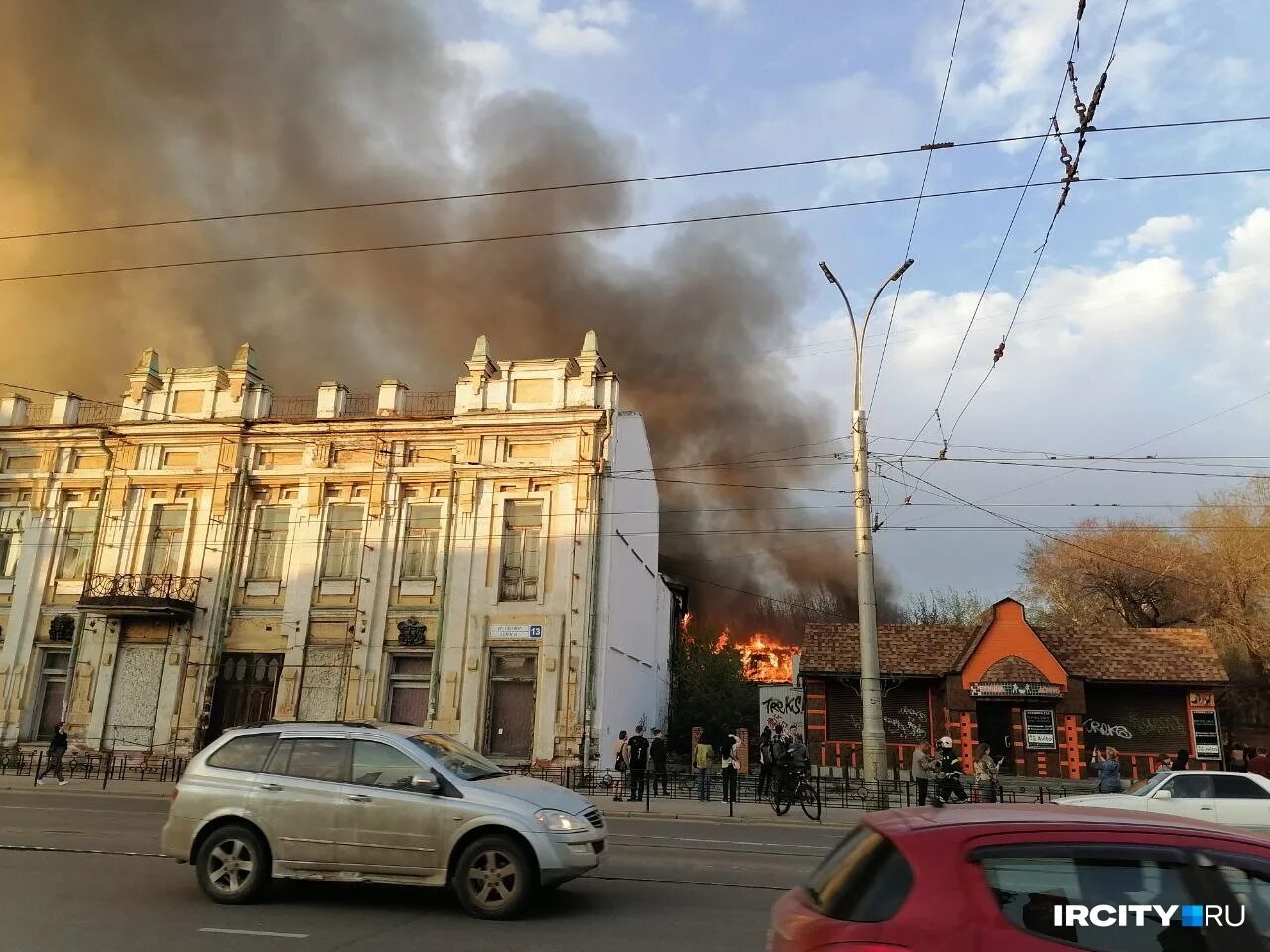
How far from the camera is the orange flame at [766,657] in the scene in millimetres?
49847

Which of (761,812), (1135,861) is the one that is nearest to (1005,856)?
(1135,861)

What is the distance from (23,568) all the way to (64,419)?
18.0 ft

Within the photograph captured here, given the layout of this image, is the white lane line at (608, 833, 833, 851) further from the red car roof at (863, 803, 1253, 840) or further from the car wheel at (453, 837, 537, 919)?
the red car roof at (863, 803, 1253, 840)

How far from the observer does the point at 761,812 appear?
63.3 feet

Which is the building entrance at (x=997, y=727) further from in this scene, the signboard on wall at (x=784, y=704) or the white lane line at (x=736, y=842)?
the white lane line at (x=736, y=842)

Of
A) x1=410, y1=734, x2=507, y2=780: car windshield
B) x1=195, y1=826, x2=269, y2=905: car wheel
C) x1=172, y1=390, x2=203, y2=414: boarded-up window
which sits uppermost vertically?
x1=172, y1=390, x2=203, y2=414: boarded-up window

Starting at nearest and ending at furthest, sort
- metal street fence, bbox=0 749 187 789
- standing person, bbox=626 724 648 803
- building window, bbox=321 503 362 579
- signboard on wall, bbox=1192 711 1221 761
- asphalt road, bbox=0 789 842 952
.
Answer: asphalt road, bbox=0 789 842 952
standing person, bbox=626 724 648 803
metal street fence, bbox=0 749 187 789
signboard on wall, bbox=1192 711 1221 761
building window, bbox=321 503 362 579

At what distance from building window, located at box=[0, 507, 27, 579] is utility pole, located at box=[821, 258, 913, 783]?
29.2 m

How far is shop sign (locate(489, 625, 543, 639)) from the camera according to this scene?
87.0 ft

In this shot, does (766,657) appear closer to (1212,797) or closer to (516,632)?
(516,632)

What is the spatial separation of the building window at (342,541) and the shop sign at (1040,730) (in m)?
22.8

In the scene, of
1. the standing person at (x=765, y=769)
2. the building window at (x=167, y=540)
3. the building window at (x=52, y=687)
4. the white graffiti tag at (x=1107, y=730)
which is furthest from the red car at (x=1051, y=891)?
the building window at (x=52, y=687)

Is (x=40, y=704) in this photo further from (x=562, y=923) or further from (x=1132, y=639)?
(x=1132, y=639)

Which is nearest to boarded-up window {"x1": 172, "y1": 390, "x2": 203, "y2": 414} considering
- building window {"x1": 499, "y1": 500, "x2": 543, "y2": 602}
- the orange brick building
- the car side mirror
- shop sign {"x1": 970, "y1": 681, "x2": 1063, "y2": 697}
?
building window {"x1": 499, "y1": 500, "x2": 543, "y2": 602}
